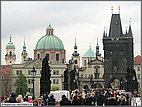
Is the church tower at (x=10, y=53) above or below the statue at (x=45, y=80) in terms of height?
above

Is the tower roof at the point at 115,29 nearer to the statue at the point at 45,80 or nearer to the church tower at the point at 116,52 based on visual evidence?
the church tower at the point at 116,52

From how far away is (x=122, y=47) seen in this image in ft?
433

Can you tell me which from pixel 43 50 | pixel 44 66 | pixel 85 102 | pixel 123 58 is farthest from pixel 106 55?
pixel 85 102

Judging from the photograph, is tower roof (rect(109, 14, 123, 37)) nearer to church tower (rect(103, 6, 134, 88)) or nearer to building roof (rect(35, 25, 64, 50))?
church tower (rect(103, 6, 134, 88))

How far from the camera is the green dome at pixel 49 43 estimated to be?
146 meters

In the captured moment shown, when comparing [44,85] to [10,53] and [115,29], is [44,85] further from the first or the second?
[10,53]

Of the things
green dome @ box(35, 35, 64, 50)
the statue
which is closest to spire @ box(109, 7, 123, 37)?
green dome @ box(35, 35, 64, 50)

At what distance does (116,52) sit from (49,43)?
24.8 meters

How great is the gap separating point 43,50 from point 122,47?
26.7 meters

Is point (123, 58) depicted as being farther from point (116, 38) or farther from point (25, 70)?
point (25, 70)

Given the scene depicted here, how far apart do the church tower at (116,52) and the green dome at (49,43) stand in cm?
1817

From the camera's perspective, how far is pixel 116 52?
433 ft

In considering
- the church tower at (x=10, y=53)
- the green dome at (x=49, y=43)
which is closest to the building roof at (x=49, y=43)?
the green dome at (x=49, y=43)

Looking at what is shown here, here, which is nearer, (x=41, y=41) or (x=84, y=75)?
(x=84, y=75)
